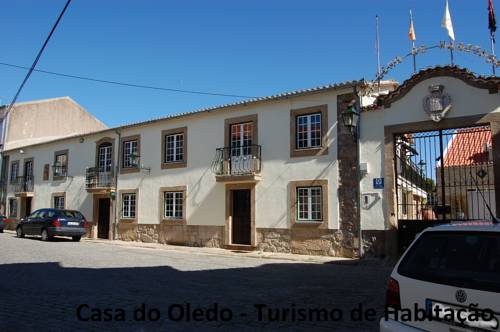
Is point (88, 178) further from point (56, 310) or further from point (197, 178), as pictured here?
point (56, 310)

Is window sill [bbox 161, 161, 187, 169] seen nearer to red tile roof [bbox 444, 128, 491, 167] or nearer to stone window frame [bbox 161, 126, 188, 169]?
stone window frame [bbox 161, 126, 188, 169]

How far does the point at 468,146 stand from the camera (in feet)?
48.0

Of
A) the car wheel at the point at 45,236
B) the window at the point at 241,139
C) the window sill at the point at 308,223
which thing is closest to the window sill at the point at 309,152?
the window at the point at 241,139

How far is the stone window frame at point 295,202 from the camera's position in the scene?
1511cm

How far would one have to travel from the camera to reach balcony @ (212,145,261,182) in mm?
16766

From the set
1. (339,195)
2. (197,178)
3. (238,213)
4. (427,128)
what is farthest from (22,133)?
(427,128)

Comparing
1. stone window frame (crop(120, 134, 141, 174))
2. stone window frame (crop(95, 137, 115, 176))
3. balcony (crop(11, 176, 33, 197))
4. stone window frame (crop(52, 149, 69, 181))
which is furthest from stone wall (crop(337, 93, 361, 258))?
balcony (crop(11, 176, 33, 197))

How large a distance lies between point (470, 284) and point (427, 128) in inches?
427

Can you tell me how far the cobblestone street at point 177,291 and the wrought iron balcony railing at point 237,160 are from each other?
14.0 feet

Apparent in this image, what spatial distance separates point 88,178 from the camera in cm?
2400

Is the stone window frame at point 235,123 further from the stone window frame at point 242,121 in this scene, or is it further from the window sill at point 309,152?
the window sill at point 309,152

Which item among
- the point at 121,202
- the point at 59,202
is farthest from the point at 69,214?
the point at 59,202

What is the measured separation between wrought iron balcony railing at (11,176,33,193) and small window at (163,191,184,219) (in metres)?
13.1

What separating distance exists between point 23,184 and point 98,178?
357 inches
